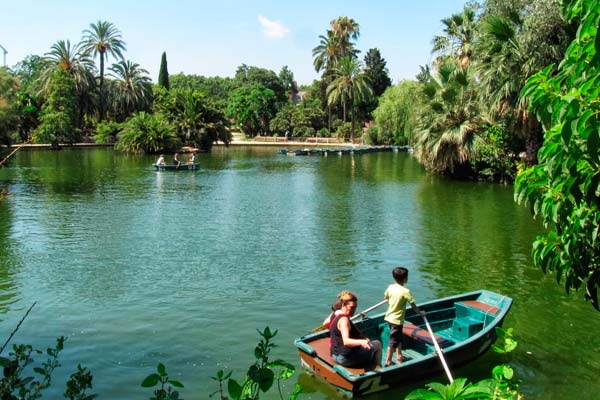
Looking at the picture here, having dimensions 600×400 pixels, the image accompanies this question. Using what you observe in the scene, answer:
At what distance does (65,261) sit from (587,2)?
1548 centimetres

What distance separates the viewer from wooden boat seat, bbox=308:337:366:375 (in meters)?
8.66

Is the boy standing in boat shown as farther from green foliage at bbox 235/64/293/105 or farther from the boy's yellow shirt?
green foliage at bbox 235/64/293/105

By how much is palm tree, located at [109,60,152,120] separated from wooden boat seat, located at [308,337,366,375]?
77.8 m

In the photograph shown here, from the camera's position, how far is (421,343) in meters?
9.87

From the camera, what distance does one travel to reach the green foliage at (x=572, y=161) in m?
4.18

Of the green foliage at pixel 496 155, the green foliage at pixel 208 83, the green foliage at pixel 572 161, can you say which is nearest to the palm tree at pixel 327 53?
the green foliage at pixel 208 83

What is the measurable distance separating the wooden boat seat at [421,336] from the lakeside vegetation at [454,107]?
2.46 metres

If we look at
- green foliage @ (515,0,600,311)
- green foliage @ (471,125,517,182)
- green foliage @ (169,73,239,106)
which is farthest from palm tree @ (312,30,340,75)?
green foliage @ (515,0,600,311)

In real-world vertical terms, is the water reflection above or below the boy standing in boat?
below

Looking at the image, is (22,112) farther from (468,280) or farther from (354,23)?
(468,280)

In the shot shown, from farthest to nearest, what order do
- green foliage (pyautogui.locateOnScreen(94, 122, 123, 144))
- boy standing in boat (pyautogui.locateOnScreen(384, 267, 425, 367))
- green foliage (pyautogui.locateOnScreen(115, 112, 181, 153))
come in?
green foliage (pyautogui.locateOnScreen(94, 122, 123, 144)) < green foliage (pyautogui.locateOnScreen(115, 112, 181, 153)) < boy standing in boat (pyautogui.locateOnScreen(384, 267, 425, 367))

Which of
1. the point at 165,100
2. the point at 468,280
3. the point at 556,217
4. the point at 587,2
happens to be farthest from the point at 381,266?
the point at 165,100

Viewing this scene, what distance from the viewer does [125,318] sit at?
1218 centimetres

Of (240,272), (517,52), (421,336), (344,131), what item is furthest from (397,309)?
(344,131)
